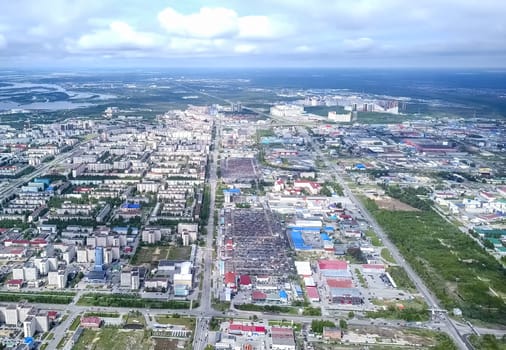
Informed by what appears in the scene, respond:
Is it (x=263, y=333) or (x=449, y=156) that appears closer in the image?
(x=263, y=333)

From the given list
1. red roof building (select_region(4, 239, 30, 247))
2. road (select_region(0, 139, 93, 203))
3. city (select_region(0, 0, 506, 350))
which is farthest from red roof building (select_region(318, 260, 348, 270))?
road (select_region(0, 139, 93, 203))

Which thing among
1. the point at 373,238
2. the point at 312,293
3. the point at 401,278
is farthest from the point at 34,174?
the point at 401,278

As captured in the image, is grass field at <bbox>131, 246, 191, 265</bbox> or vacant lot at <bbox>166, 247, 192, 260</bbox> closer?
grass field at <bbox>131, 246, 191, 265</bbox>

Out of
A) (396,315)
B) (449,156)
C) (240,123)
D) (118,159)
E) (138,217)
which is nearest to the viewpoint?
(396,315)

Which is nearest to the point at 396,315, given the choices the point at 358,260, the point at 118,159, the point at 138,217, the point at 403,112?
the point at 358,260

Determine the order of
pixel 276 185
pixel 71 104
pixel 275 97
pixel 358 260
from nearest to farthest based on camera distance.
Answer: pixel 358 260 < pixel 276 185 < pixel 71 104 < pixel 275 97

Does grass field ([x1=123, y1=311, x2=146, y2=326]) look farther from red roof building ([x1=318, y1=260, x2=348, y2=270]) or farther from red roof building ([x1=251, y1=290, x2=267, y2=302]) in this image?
red roof building ([x1=318, y1=260, x2=348, y2=270])

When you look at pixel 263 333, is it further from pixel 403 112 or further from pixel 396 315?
pixel 403 112
